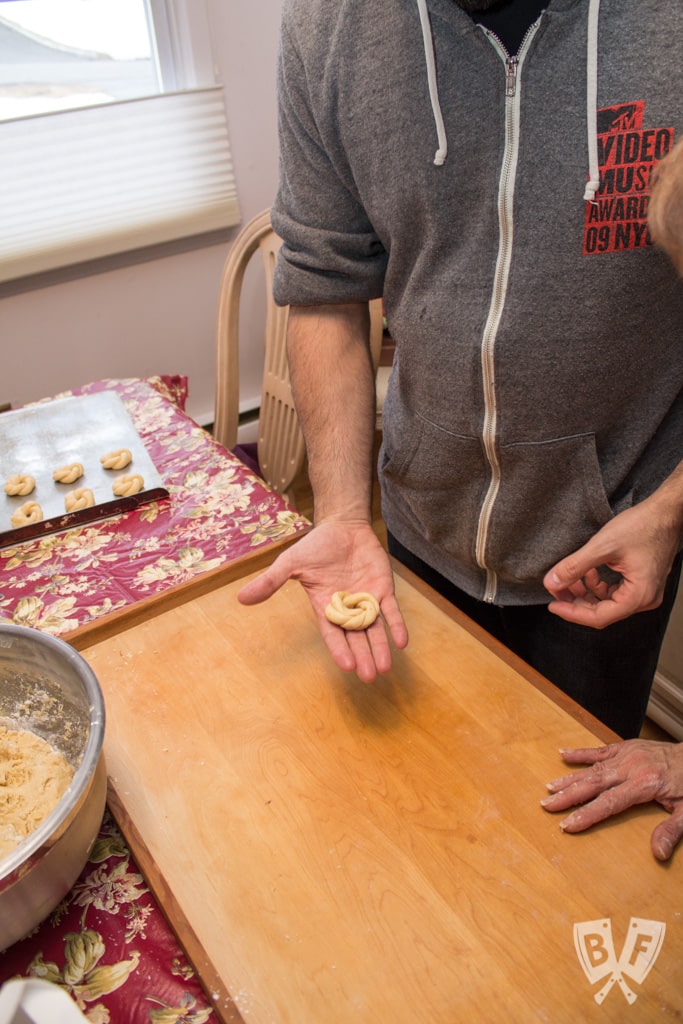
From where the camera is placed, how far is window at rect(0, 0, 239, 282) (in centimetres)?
246

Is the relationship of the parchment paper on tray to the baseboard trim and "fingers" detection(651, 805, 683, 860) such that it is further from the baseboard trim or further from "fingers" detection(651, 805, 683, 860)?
the baseboard trim

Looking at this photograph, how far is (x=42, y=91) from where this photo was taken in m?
2.52

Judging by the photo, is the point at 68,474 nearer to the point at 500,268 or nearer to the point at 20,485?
the point at 20,485

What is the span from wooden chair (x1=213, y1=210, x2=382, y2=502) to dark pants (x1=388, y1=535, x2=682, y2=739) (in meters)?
1.08

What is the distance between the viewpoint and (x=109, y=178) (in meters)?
2.63

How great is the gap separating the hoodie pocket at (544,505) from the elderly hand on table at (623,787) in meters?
0.32

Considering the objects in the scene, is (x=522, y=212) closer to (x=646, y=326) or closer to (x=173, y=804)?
(x=646, y=326)

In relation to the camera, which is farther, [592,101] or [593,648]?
[593,648]

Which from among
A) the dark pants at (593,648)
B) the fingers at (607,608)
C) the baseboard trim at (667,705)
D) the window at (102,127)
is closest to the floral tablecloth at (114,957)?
the fingers at (607,608)

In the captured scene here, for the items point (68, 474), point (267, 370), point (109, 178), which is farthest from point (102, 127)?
point (68, 474)

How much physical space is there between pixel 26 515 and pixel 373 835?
2.78 feet

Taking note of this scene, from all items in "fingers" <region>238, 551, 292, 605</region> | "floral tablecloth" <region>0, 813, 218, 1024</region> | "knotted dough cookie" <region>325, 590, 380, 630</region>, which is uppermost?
"fingers" <region>238, 551, 292, 605</region>

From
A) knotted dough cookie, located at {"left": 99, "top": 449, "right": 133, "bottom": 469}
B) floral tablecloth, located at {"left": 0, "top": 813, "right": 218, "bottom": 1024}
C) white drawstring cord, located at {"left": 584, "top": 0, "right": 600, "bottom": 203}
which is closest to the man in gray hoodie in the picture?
white drawstring cord, located at {"left": 584, "top": 0, "right": 600, "bottom": 203}

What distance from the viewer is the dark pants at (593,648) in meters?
1.15
